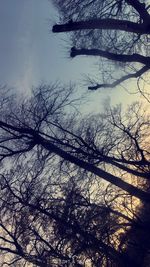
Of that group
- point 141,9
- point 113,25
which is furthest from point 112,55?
point 141,9

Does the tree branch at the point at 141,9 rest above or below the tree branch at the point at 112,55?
above

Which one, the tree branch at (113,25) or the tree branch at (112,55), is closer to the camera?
the tree branch at (113,25)

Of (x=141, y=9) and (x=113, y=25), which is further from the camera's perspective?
(x=113, y=25)

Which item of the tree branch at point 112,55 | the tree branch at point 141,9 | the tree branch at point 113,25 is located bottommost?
the tree branch at point 112,55

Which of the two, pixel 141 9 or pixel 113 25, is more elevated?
pixel 141 9

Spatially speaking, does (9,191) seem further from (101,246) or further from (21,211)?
(101,246)

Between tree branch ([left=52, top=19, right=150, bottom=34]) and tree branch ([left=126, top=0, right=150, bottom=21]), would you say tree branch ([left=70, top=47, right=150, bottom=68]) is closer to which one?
tree branch ([left=52, top=19, right=150, bottom=34])

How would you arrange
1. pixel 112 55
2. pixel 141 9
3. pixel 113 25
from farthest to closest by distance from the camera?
pixel 112 55, pixel 113 25, pixel 141 9

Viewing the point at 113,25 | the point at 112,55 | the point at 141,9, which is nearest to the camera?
the point at 141,9

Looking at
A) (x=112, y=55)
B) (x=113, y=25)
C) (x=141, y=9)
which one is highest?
(x=141, y=9)

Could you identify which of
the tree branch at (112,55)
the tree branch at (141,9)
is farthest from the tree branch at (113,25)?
the tree branch at (112,55)

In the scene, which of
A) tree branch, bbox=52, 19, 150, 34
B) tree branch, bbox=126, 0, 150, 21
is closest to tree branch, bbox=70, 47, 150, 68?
tree branch, bbox=52, 19, 150, 34

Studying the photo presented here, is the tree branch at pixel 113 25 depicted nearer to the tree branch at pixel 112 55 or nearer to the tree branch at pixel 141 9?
the tree branch at pixel 141 9

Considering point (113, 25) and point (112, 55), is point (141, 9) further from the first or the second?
point (112, 55)
